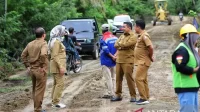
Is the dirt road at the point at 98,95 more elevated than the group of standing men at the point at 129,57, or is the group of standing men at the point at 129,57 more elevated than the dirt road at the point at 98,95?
the group of standing men at the point at 129,57

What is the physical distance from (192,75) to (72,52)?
955 cm

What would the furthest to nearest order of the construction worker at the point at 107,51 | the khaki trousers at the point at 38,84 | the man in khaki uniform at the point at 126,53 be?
the construction worker at the point at 107,51 < the man in khaki uniform at the point at 126,53 < the khaki trousers at the point at 38,84

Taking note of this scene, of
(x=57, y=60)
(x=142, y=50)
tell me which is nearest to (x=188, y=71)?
(x=142, y=50)

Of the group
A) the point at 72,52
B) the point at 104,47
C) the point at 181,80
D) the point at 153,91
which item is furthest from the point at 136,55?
the point at 72,52

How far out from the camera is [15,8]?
1912cm

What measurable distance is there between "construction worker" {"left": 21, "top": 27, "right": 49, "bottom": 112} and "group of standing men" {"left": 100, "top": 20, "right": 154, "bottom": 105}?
1.82 m

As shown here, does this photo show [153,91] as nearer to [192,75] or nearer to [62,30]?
[62,30]

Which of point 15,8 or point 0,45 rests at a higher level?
point 15,8

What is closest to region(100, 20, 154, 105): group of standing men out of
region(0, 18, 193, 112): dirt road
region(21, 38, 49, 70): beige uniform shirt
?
region(0, 18, 193, 112): dirt road

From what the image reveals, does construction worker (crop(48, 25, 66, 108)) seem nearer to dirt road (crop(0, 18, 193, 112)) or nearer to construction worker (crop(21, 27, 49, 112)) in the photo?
dirt road (crop(0, 18, 193, 112))

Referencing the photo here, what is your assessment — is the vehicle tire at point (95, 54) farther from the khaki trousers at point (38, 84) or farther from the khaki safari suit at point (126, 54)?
the khaki trousers at point (38, 84)

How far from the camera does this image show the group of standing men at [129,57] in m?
9.02

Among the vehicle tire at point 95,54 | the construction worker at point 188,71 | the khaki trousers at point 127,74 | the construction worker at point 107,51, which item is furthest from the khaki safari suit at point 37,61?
the vehicle tire at point 95,54

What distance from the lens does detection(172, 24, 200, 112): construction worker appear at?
18.6ft
